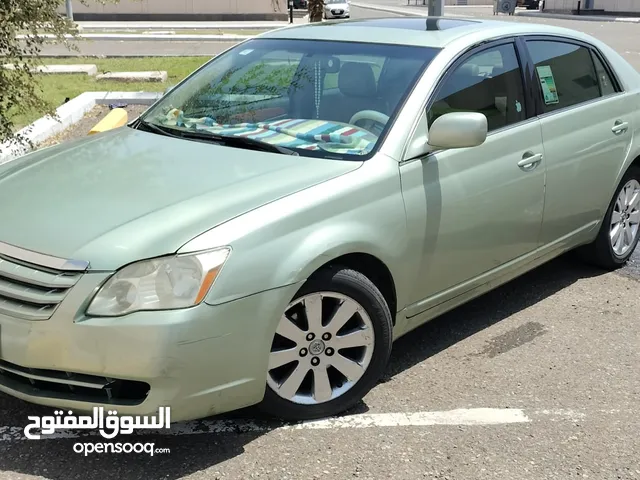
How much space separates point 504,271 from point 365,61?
139 cm

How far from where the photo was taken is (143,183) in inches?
127

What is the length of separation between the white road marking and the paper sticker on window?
1895 millimetres

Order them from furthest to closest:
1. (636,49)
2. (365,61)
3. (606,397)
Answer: (636,49) → (365,61) → (606,397)

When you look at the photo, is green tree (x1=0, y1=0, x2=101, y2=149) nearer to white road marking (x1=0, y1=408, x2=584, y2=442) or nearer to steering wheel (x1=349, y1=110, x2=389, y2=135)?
steering wheel (x1=349, y1=110, x2=389, y2=135)

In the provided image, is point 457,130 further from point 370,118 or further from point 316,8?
point 316,8

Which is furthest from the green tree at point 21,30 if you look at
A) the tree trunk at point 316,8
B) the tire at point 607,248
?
the tree trunk at point 316,8

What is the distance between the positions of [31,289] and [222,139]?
133 cm

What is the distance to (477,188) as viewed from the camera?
3.79 m

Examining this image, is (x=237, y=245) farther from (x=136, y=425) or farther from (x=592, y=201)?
(x=592, y=201)

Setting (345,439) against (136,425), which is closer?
(136,425)

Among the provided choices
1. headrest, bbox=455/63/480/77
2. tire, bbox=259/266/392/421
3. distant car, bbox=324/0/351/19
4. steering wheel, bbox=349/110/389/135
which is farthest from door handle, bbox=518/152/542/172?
distant car, bbox=324/0/351/19

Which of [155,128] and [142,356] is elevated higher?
[155,128]

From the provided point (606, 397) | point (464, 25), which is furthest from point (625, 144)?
point (606, 397)

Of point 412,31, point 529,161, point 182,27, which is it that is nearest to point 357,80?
point 412,31
